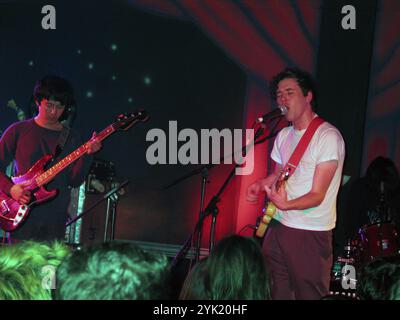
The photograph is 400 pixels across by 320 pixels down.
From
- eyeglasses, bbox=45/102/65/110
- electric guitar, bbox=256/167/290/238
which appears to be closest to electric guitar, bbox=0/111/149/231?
eyeglasses, bbox=45/102/65/110

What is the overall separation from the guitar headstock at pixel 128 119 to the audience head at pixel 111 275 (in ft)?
13.8

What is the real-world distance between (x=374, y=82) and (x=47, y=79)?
3.18 meters

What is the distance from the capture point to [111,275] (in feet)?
3.99

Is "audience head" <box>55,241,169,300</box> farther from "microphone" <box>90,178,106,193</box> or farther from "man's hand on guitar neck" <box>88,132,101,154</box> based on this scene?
"microphone" <box>90,178,106,193</box>

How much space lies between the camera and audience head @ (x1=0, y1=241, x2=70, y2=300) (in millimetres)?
1332

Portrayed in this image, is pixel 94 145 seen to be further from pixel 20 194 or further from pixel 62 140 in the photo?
pixel 20 194

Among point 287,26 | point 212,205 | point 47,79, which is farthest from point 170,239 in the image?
point 287,26

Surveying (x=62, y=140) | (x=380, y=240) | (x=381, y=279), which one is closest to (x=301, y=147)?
(x=380, y=240)

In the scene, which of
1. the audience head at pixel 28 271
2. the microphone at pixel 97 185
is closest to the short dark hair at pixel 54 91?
the microphone at pixel 97 185

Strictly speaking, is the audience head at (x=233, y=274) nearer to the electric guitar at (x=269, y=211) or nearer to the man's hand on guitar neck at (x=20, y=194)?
the electric guitar at (x=269, y=211)

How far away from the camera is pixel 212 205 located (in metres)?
4.36

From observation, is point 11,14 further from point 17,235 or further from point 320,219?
point 320,219

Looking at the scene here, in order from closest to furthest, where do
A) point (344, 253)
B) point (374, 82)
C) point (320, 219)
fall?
point (320, 219) < point (344, 253) < point (374, 82)

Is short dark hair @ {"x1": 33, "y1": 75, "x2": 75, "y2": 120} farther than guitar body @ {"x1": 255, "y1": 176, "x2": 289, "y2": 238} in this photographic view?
Yes
